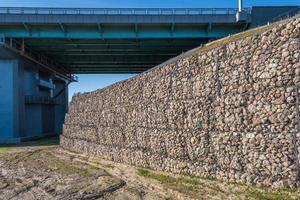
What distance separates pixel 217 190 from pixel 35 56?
158ft

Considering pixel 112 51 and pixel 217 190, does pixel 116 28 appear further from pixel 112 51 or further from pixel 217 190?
pixel 217 190

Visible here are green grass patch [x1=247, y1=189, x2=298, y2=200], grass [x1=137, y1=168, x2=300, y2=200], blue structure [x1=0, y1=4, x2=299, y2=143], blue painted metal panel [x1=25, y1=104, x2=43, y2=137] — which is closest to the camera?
green grass patch [x1=247, y1=189, x2=298, y2=200]

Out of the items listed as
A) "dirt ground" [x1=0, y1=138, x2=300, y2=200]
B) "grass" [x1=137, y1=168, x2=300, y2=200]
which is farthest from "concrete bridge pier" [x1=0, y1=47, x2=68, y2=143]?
"grass" [x1=137, y1=168, x2=300, y2=200]

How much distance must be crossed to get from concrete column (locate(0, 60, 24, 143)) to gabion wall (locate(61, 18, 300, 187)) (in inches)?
1087

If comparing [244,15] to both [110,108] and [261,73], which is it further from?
[261,73]

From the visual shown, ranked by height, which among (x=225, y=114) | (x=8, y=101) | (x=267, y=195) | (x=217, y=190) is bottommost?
(x=217, y=190)

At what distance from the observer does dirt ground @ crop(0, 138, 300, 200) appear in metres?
12.1

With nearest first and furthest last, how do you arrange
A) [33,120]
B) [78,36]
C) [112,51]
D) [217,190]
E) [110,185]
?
[217,190]
[110,185]
[78,36]
[33,120]
[112,51]

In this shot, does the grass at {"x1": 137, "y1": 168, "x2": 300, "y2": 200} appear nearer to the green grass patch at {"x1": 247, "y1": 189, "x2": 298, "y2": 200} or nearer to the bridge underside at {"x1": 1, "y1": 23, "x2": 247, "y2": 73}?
the green grass patch at {"x1": 247, "y1": 189, "x2": 298, "y2": 200}

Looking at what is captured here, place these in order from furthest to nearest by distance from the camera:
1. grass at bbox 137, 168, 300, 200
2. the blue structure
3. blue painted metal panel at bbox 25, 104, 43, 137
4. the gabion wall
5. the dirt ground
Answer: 1. blue painted metal panel at bbox 25, 104, 43, 137
2. the blue structure
3. the dirt ground
4. the gabion wall
5. grass at bbox 137, 168, 300, 200

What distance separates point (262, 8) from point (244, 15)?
8.89 feet

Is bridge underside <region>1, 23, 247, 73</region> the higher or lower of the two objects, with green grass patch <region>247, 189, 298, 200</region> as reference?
higher

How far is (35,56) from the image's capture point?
55594mm

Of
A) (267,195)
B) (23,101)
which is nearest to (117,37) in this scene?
(23,101)
